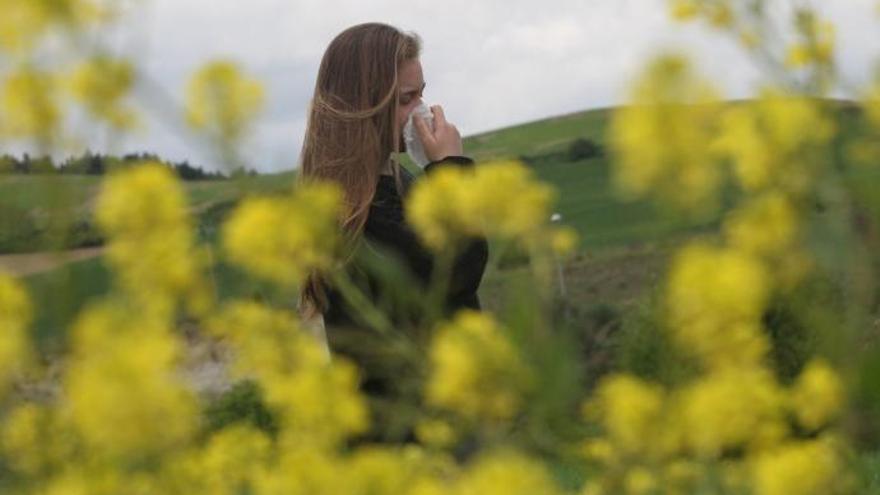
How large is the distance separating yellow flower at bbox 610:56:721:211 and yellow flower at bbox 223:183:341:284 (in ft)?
0.99

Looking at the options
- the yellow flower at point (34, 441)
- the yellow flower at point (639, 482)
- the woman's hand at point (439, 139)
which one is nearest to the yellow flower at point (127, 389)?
the yellow flower at point (34, 441)

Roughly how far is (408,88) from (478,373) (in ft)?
7.80

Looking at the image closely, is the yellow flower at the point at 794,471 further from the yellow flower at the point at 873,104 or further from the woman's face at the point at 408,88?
the woman's face at the point at 408,88

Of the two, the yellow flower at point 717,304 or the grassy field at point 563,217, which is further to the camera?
the grassy field at point 563,217

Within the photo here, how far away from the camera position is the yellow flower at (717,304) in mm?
1748

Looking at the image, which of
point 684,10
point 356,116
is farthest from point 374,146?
point 684,10

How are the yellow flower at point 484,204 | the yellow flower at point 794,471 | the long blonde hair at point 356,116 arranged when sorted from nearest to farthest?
the yellow flower at point 794,471 → the yellow flower at point 484,204 → the long blonde hair at point 356,116

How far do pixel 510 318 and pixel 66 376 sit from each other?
0.44 m

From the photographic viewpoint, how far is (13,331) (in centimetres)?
188

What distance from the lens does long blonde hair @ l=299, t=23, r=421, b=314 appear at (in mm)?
3842

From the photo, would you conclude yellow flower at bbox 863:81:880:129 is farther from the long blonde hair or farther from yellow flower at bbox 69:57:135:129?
the long blonde hair

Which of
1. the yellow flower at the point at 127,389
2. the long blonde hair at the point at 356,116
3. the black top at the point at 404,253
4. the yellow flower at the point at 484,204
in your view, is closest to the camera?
the yellow flower at the point at 127,389

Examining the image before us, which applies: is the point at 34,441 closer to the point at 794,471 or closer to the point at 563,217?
the point at 794,471

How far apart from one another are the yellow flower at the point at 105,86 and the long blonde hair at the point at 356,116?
5.58ft
